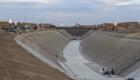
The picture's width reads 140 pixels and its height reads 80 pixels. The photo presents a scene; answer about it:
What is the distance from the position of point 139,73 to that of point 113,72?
20.4 ft

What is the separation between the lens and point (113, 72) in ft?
136

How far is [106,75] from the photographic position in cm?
4069

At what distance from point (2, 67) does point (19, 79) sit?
218 centimetres

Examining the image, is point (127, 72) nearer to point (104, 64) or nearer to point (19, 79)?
point (104, 64)

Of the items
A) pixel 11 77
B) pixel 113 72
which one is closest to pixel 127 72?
pixel 113 72

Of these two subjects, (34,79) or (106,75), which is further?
(106,75)

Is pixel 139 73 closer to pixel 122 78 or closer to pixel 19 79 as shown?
pixel 122 78

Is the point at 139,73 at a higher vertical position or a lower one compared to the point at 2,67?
lower

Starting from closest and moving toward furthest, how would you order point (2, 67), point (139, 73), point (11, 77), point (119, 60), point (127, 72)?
1. point (11, 77)
2. point (2, 67)
3. point (139, 73)
4. point (127, 72)
5. point (119, 60)

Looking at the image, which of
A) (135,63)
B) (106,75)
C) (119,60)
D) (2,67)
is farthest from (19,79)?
(119,60)

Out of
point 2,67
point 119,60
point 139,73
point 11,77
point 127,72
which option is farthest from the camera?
point 119,60

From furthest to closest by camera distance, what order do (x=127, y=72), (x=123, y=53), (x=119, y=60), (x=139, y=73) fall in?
1. (x=123, y=53)
2. (x=119, y=60)
3. (x=127, y=72)
4. (x=139, y=73)

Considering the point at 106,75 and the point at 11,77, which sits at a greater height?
the point at 11,77

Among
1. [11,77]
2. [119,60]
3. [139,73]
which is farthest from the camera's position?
[119,60]
